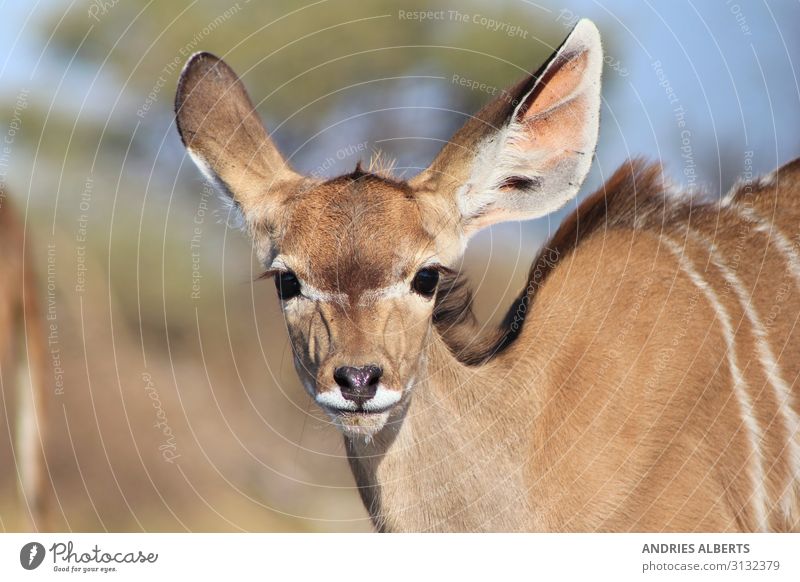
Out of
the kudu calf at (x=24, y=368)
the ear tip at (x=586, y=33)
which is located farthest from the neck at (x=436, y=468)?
the kudu calf at (x=24, y=368)

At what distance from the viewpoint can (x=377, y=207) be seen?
398 centimetres

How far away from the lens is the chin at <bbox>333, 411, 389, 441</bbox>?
3.69 m

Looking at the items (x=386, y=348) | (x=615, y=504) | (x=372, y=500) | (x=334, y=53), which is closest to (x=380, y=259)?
(x=386, y=348)

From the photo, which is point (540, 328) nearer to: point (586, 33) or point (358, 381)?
point (358, 381)

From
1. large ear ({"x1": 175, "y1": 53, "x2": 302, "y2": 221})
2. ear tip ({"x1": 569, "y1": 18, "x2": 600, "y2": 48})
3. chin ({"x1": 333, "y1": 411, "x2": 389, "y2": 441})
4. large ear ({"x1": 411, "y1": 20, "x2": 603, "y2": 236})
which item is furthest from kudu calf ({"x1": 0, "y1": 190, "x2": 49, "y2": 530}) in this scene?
ear tip ({"x1": 569, "y1": 18, "x2": 600, "y2": 48})

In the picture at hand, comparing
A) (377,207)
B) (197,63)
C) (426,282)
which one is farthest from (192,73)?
(426,282)

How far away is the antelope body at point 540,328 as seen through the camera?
3896mm

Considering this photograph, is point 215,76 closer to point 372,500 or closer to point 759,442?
point 372,500

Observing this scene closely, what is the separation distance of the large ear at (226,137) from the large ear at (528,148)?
658 millimetres

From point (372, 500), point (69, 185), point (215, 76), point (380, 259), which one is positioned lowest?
point (372, 500)

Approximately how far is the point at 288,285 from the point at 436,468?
906 millimetres

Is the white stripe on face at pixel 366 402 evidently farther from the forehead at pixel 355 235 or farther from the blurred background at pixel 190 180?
the blurred background at pixel 190 180

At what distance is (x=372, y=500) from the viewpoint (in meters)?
4.10
